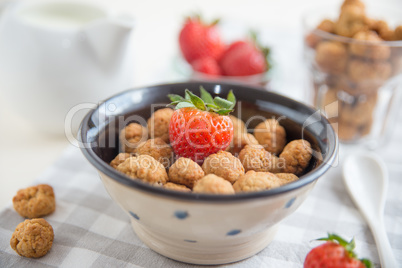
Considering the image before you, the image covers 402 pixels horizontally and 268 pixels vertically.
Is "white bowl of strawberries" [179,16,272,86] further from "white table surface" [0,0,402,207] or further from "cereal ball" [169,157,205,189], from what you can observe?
"cereal ball" [169,157,205,189]

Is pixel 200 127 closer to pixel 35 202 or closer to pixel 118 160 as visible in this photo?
pixel 118 160

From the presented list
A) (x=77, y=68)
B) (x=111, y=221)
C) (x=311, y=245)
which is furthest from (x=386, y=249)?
(x=77, y=68)

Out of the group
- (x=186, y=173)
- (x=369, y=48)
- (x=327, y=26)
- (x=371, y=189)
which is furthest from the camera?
(x=327, y=26)

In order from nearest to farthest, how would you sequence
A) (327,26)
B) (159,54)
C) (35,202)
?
(35,202) < (327,26) < (159,54)

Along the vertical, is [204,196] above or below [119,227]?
above

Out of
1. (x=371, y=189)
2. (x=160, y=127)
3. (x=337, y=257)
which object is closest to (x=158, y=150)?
(x=160, y=127)

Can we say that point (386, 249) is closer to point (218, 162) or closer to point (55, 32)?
point (218, 162)
